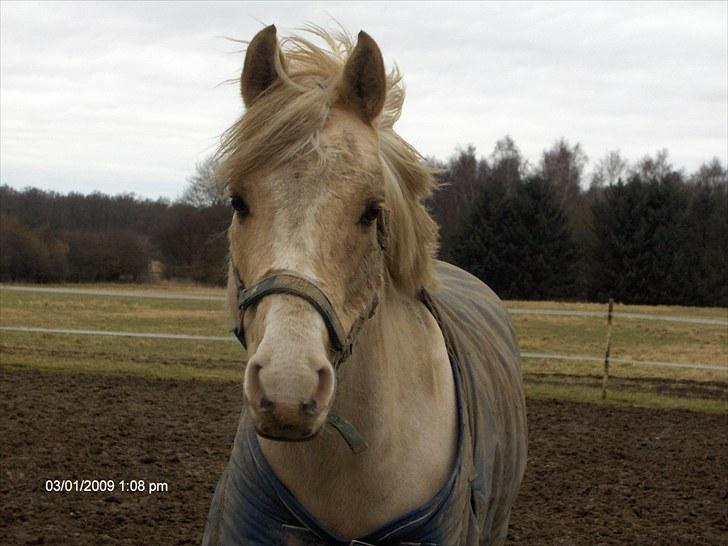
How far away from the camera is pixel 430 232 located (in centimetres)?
240

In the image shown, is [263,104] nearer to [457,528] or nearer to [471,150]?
[457,528]

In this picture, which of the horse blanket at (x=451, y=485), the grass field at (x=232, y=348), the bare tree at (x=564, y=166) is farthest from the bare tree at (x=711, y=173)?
the horse blanket at (x=451, y=485)

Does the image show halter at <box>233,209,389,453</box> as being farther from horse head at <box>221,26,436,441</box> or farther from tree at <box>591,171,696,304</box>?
tree at <box>591,171,696,304</box>

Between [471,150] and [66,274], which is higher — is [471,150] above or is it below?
above

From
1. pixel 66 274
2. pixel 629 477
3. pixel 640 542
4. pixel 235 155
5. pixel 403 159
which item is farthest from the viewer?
pixel 66 274

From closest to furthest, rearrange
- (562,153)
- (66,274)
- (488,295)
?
(488,295) → (66,274) → (562,153)

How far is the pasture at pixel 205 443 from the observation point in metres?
5.16

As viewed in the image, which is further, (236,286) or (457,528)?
(457,528)

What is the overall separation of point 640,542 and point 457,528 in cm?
323

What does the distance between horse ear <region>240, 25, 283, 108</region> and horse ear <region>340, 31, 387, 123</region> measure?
0.59 feet

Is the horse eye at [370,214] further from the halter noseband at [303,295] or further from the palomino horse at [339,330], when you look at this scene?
the halter noseband at [303,295]

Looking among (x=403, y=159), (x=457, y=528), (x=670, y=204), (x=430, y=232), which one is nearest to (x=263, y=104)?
(x=403, y=159)

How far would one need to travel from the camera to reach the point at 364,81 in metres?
2.10

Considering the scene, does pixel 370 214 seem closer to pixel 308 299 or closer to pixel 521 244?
pixel 308 299
